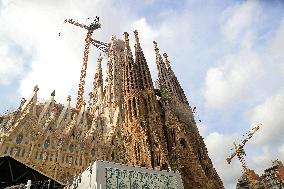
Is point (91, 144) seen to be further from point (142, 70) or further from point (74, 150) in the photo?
point (142, 70)

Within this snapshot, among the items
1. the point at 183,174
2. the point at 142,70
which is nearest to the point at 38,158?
the point at 183,174

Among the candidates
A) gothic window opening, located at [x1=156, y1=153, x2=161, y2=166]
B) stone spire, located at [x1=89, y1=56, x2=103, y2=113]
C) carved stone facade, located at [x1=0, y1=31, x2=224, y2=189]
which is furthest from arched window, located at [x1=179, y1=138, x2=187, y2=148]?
stone spire, located at [x1=89, y1=56, x2=103, y2=113]

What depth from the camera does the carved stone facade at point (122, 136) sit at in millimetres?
27531

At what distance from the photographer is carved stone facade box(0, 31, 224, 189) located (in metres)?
27.5

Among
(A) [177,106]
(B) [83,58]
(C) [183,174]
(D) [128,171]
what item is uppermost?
(B) [83,58]

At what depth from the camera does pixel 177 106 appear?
135 ft

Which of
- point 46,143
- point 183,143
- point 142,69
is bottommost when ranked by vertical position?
point 46,143

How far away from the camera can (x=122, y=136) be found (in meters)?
33.6

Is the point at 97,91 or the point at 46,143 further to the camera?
the point at 97,91

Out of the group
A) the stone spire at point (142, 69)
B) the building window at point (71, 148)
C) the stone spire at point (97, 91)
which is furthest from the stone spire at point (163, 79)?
the building window at point (71, 148)

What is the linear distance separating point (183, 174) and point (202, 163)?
17.0 feet

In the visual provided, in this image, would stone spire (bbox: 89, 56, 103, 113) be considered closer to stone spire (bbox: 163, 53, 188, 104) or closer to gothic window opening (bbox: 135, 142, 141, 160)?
stone spire (bbox: 163, 53, 188, 104)

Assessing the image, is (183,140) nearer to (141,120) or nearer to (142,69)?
(141,120)

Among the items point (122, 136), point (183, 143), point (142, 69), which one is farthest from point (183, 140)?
point (142, 69)
